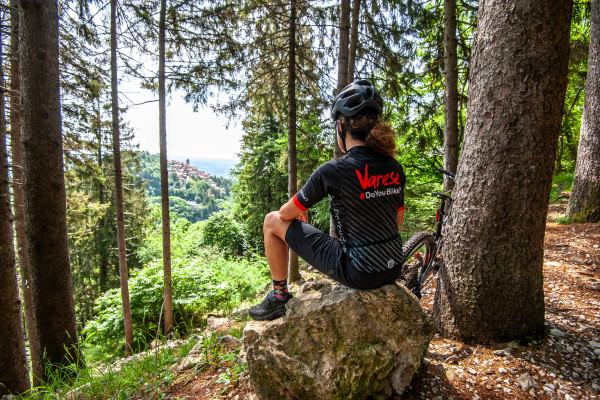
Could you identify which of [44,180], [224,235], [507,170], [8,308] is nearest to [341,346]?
[507,170]

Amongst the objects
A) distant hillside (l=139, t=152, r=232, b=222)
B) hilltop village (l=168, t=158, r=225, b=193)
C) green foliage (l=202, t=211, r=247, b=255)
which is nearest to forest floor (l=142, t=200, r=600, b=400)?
green foliage (l=202, t=211, r=247, b=255)

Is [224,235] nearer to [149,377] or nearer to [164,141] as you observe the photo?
[164,141]

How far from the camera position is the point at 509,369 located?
6.76 feet

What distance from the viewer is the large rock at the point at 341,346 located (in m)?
1.79

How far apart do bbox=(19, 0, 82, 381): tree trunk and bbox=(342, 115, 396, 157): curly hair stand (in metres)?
4.48

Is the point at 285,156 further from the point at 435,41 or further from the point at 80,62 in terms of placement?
the point at 80,62

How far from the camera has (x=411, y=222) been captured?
8.16 metres

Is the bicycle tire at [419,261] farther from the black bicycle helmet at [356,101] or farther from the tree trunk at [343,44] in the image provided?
the tree trunk at [343,44]

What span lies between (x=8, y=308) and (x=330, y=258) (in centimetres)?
443

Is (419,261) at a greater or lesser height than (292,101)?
lesser

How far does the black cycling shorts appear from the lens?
75.1 inches

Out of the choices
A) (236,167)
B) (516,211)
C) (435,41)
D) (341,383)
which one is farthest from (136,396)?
(236,167)

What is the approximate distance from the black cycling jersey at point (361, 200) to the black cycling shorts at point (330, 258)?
50 mm

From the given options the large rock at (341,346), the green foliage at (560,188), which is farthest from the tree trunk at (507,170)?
the green foliage at (560,188)
